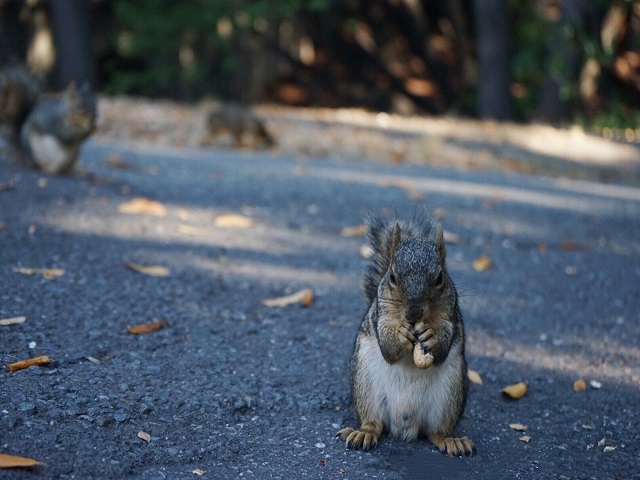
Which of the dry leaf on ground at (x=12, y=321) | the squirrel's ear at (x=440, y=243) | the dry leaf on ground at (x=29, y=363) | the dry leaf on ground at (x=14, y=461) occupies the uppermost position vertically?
the squirrel's ear at (x=440, y=243)

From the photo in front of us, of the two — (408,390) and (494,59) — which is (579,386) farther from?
(494,59)

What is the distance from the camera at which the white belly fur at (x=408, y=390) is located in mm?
3041

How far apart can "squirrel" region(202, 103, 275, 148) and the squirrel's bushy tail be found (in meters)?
7.93

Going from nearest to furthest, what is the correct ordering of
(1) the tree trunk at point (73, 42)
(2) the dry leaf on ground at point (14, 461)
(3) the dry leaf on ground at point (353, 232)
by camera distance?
(2) the dry leaf on ground at point (14, 461) < (3) the dry leaf on ground at point (353, 232) < (1) the tree trunk at point (73, 42)

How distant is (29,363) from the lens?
10.8 ft

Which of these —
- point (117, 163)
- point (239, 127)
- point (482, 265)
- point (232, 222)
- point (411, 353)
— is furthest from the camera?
point (239, 127)

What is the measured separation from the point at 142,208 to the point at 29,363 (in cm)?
291

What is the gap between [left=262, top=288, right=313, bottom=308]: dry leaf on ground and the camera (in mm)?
4668

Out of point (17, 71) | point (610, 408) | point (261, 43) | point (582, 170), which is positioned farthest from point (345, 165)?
point (261, 43)

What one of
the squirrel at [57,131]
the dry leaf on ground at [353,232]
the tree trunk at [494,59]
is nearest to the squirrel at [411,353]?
the dry leaf on ground at [353,232]

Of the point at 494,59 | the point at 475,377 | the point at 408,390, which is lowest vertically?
the point at 475,377

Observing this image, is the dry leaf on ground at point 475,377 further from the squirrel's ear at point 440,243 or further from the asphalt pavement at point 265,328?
the squirrel's ear at point 440,243

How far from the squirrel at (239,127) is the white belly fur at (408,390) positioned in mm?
8343

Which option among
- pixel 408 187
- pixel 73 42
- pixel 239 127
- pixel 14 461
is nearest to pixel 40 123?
pixel 408 187
